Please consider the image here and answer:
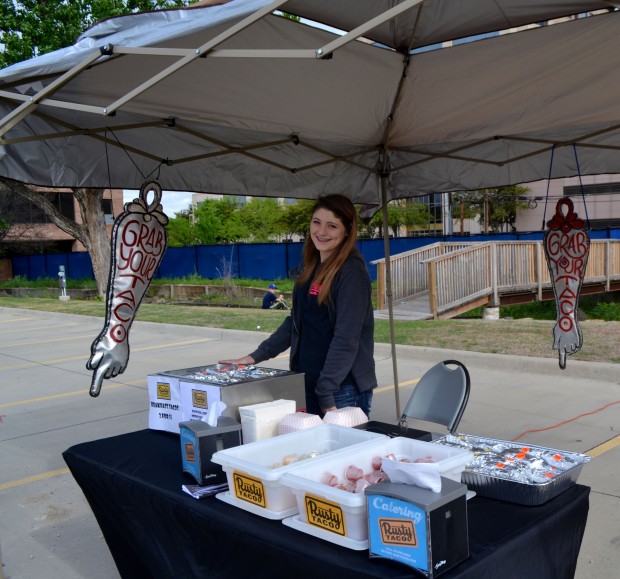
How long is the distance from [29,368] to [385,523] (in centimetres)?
985

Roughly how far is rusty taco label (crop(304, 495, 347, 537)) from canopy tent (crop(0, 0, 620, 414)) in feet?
4.96

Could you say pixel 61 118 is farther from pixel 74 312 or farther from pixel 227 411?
pixel 74 312

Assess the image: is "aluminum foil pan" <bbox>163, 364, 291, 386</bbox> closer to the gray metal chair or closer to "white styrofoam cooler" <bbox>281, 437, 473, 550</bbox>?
"white styrofoam cooler" <bbox>281, 437, 473, 550</bbox>

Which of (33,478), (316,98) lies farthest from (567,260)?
(33,478)

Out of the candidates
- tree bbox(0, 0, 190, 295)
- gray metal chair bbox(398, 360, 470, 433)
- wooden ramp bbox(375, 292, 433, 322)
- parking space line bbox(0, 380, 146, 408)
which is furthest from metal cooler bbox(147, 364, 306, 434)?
tree bbox(0, 0, 190, 295)

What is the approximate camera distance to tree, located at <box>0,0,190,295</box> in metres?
20.4

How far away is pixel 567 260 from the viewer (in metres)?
5.20

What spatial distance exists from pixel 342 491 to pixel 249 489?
410mm

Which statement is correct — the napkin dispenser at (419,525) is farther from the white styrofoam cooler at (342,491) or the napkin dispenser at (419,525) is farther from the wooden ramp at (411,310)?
the wooden ramp at (411,310)

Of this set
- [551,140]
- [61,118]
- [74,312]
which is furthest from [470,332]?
[74,312]

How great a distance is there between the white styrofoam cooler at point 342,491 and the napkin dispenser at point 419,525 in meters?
0.07

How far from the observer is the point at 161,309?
18.2 m

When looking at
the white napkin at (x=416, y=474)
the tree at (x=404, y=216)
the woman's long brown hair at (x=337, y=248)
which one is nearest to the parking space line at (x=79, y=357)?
the woman's long brown hair at (x=337, y=248)

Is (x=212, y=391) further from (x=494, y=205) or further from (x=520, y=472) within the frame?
(x=494, y=205)
